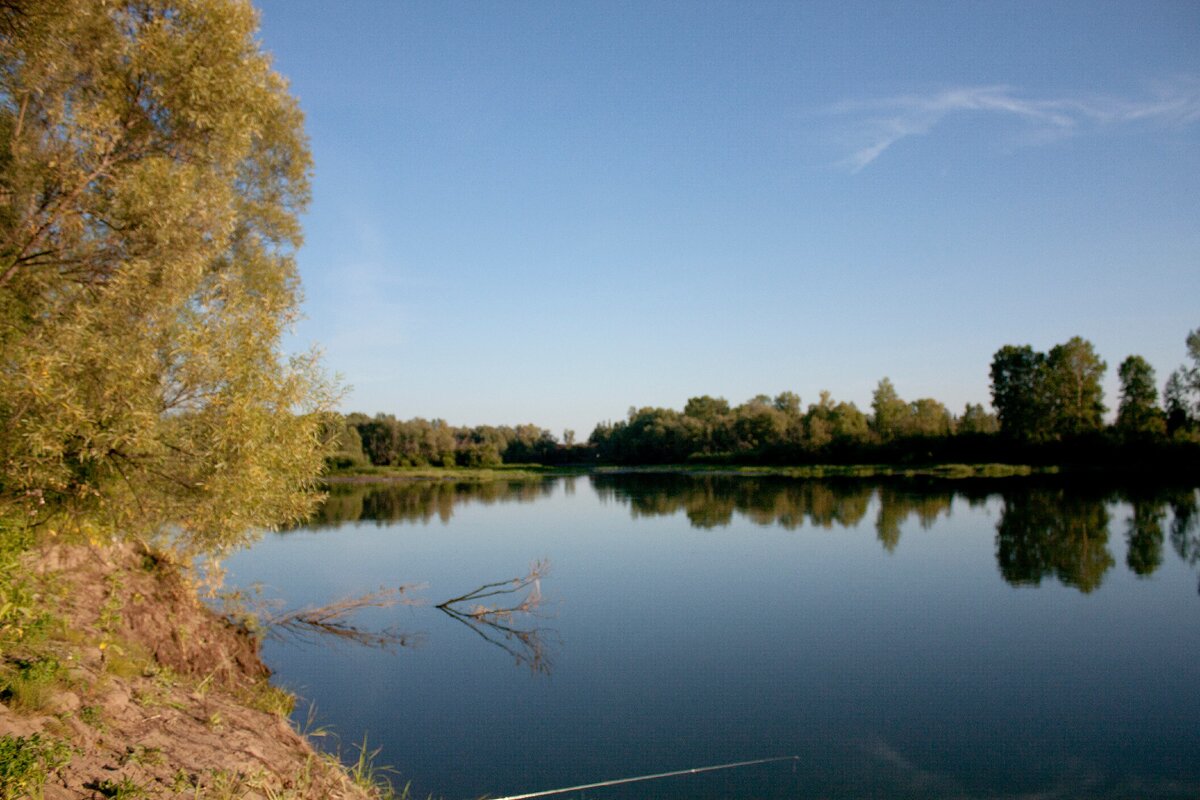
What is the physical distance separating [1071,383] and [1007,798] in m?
63.9

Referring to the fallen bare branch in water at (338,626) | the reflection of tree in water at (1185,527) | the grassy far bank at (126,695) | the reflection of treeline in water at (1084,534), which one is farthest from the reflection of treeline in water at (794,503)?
the grassy far bank at (126,695)

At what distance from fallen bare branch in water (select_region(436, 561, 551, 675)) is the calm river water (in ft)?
0.34

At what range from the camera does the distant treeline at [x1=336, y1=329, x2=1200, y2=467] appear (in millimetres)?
55188

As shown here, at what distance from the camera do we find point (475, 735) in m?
9.02

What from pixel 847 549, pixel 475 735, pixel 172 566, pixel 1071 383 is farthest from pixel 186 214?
pixel 1071 383

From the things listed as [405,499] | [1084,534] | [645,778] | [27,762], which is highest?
[27,762]

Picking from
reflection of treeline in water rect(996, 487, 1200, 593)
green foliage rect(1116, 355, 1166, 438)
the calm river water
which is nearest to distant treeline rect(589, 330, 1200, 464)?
green foliage rect(1116, 355, 1166, 438)

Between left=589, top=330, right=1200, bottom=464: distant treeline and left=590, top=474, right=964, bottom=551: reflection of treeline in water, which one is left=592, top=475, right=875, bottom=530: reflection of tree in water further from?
left=589, top=330, right=1200, bottom=464: distant treeline

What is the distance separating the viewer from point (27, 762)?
163 inches

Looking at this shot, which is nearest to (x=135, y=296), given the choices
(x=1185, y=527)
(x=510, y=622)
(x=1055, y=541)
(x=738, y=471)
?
(x=510, y=622)

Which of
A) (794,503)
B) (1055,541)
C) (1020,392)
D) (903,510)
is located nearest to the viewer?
(1055,541)

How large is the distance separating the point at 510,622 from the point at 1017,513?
2418cm

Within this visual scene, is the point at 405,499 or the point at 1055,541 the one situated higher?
the point at 1055,541

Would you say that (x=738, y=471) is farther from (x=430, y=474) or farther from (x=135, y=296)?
(x=135, y=296)
